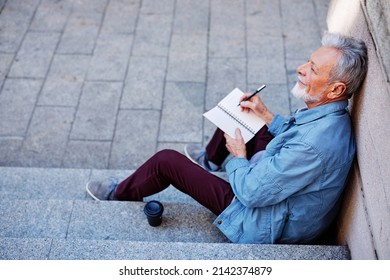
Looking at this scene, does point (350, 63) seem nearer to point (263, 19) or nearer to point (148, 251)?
point (148, 251)

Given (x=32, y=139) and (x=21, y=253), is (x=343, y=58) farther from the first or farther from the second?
(x=32, y=139)

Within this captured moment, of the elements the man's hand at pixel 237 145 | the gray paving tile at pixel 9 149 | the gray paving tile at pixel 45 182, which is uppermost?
the man's hand at pixel 237 145

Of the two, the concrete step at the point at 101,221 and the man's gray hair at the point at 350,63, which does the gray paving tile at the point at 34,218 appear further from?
the man's gray hair at the point at 350,63

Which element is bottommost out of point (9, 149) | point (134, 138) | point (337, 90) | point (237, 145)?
point (9, 149)

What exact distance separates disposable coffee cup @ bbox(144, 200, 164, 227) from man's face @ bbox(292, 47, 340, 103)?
1.12 m

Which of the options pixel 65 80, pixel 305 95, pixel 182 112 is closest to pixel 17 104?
pixel 65 80

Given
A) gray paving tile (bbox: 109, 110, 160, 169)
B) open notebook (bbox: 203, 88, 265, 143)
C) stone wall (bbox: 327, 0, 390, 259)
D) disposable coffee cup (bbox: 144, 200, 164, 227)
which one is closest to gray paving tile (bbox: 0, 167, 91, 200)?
gray paving tile (bbox: 109, 110, 160, 169)

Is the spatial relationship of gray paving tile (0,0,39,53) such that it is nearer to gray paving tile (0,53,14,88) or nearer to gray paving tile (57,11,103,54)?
gray paving tile (0,53,14,88)

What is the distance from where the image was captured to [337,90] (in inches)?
106

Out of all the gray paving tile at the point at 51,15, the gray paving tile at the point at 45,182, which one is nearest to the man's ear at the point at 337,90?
the gray paving tile at the point at 45,182

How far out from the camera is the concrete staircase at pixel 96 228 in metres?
2.66

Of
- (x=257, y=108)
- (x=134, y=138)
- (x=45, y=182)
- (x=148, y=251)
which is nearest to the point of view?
(x=148, y=251)

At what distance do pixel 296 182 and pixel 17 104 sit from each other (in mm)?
3182

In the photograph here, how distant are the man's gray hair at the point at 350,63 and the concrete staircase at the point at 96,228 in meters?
0.94
